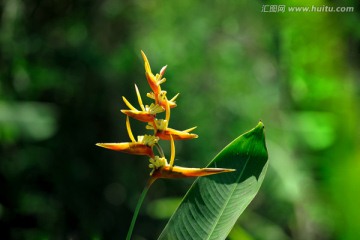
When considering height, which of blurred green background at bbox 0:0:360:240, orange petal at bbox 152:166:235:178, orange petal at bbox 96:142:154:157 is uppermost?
orange petal at bbox 96:142:154:157

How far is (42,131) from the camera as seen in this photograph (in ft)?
9.63

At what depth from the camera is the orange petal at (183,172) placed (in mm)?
714

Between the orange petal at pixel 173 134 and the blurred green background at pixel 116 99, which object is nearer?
the orange petal at pixel 173 134

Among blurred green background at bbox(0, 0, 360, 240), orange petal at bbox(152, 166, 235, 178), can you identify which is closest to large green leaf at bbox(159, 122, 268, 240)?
orange petal at bbox(152, 166, 235, 178)

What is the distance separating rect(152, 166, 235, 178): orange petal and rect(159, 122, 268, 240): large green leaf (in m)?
0.05

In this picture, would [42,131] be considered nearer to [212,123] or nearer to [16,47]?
[16,47]

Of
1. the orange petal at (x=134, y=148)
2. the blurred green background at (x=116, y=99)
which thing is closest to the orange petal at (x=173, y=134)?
the orange petal at (x=134, y=148)

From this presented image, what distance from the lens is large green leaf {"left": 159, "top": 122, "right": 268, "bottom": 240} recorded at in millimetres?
778

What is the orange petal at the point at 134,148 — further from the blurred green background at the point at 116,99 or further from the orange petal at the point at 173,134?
the blurred green background at the point at 116,99

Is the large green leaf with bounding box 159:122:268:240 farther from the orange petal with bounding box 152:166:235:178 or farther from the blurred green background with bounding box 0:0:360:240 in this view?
the blurred green background with bounding box 0:0:360:240

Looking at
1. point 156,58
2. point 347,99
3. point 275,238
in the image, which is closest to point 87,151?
point 156,58

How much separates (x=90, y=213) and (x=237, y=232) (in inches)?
75.0

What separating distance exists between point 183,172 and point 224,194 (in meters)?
0.10

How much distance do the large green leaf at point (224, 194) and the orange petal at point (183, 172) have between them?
0.05 meters
